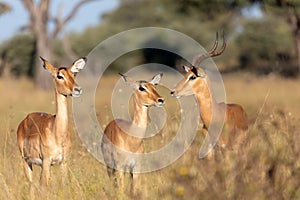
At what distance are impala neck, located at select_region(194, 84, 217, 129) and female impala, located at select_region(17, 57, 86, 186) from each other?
163cm

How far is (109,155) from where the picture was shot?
24.0 ft

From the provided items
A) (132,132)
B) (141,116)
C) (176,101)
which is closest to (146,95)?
(141,116)

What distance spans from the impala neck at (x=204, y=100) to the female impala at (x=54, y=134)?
1.63 meters

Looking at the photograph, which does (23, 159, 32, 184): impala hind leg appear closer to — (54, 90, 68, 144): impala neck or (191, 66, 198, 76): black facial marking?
(54, 90, 68, 144): impala neck

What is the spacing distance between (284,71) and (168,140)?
2946cm

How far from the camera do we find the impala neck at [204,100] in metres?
8.59

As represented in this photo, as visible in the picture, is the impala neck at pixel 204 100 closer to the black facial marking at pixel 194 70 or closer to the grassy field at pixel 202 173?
the black facial marking at pixel 194 70

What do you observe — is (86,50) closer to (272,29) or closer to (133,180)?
(272,29)

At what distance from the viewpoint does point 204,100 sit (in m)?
8.67

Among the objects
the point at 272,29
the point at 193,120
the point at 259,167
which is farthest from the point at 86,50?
the point at 259,167

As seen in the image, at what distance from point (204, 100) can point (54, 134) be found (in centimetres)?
211

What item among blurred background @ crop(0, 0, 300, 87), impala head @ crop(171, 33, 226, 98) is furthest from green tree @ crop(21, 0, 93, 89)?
impala head @ crop(171, 33, 226, 98)

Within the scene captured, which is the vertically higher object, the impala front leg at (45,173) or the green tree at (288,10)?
the green tree at (288,10)

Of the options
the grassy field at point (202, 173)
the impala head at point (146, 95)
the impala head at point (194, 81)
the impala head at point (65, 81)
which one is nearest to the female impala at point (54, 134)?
the impala head at point (65, 81)
